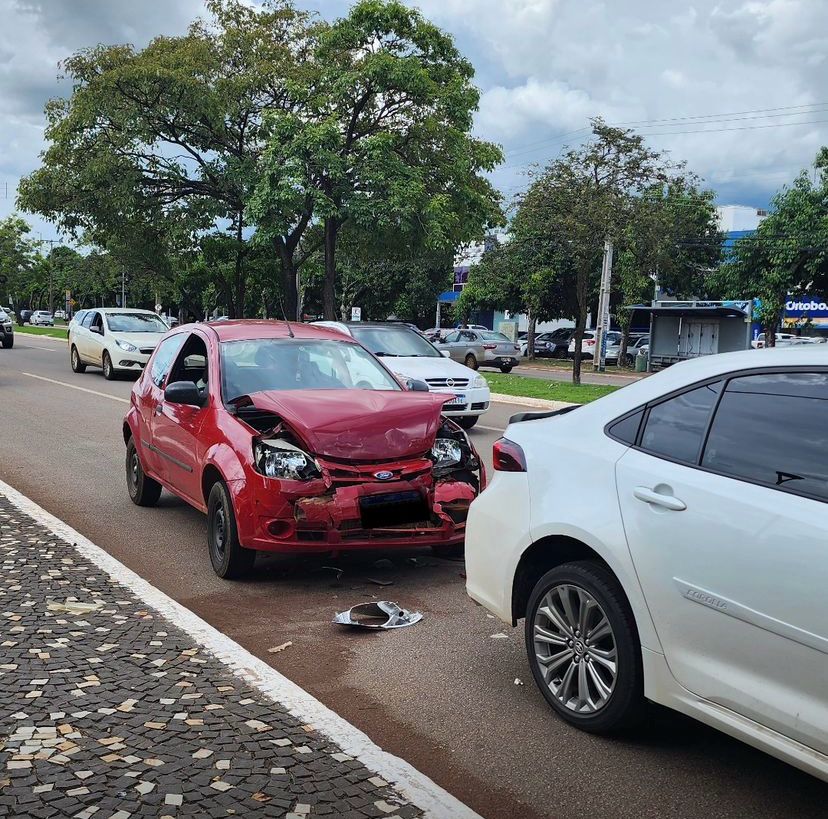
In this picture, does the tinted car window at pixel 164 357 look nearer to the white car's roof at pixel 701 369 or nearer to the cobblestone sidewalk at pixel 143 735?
the cobblestone sidewalk at pixel 143 735

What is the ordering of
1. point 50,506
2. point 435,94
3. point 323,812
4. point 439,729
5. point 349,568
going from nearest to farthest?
point 323,812 < point 439,729 < point 349,568 < point 50,506 < point 435,94

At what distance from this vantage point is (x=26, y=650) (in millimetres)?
4504

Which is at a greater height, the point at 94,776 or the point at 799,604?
the point at 799,604

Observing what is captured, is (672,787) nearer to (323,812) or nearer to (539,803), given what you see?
(539,803)

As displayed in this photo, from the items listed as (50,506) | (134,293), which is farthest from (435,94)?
(134,293)

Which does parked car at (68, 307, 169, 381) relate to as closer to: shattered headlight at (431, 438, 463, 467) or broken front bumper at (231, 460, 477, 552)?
shattered headlight at (431, 438, 463, 467)

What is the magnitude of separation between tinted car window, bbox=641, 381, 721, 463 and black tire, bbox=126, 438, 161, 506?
17.5 feet

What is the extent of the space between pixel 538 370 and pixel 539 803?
37.8 meters

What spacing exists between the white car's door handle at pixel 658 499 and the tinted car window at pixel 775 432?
0.58 ft

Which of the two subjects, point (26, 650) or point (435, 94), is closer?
point (26, 650)

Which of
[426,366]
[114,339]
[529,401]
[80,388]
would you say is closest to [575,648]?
[426,366]

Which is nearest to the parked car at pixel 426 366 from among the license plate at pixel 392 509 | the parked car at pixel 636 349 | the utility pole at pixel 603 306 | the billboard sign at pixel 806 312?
the license plate at pixel 392 509

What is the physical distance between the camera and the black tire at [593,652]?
3.57 m

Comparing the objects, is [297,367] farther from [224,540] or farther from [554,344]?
[554,344]
